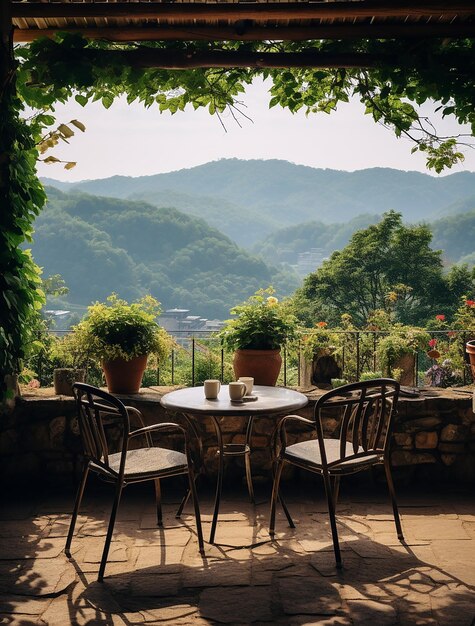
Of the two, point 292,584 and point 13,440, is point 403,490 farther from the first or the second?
point 13,440

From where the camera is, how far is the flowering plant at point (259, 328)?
4445mm

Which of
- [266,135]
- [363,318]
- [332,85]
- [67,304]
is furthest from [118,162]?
[332,85]

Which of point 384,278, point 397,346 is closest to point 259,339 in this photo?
point 397,346

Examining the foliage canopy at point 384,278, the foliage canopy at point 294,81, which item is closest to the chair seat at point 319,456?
the foliage canopy at point 294,81

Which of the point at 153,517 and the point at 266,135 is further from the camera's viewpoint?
the point at 266,135

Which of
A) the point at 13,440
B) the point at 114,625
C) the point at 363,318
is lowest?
the point at 114,625

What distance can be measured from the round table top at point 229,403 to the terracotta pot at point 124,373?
27.1 inches

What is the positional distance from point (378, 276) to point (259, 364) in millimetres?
21248

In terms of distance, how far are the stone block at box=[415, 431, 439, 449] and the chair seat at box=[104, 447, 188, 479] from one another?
5.44ft

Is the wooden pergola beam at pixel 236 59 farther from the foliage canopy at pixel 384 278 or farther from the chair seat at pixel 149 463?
the foliage canopy at pixel 384 278

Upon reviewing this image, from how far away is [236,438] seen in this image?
4.33 m

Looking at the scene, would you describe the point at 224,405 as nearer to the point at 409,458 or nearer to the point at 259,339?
the point at 259,339

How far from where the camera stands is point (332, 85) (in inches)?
178

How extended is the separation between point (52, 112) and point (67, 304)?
30724mm
